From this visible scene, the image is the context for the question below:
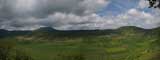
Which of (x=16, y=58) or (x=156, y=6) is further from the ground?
(x=156, y=6)

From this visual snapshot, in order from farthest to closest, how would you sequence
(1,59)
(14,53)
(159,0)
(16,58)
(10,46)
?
(14,53), (16,58), (10,46), (1,59), (159,0)

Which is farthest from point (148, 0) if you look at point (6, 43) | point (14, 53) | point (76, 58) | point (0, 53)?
point (14, 53)

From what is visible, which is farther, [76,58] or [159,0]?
[76,58]

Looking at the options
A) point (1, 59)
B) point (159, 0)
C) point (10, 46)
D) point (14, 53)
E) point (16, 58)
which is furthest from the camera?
point (14, 53)

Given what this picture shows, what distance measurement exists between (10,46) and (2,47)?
6.31 m

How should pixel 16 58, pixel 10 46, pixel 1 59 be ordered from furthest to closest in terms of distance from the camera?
1. pixel 16 58
2. pixel 10 46
3. pixel 1 59

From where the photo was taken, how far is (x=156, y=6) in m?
31.7

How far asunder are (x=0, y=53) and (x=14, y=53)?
40.7 metres

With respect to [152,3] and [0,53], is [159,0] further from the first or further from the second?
[0,53]

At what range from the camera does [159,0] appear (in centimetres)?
3097

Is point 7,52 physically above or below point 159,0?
below

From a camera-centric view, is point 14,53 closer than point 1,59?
No

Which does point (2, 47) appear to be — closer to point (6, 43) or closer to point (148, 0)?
point (6, 43)

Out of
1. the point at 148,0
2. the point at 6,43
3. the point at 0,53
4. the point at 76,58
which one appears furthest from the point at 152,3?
the point at 6,43
